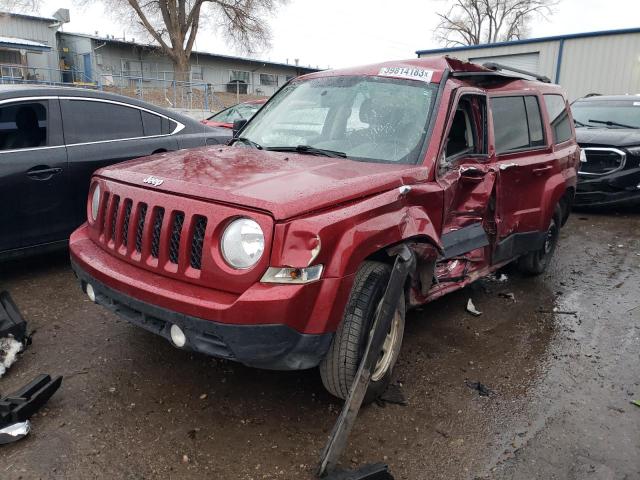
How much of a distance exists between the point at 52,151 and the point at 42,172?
0.22 metres

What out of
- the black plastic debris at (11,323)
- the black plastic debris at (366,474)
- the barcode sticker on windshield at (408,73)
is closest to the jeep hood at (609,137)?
the barcode sticker on windshield at (408,73)

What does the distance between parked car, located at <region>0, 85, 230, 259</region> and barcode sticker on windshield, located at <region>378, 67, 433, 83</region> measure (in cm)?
251

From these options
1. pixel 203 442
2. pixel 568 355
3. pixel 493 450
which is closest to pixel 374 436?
pixel 493 450

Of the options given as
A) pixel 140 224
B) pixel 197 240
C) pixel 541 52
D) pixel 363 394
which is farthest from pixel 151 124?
pixel 541 52

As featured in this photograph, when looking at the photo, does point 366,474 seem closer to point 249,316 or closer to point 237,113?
point 249,316

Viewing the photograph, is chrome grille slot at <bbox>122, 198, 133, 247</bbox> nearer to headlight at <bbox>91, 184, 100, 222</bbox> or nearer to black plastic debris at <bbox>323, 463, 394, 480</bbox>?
headlight at <bbox>91, 184, 100, 222</bbox>

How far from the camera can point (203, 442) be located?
8.61 feet

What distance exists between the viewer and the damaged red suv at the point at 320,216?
7.76 ft

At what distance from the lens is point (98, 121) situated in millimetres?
4797

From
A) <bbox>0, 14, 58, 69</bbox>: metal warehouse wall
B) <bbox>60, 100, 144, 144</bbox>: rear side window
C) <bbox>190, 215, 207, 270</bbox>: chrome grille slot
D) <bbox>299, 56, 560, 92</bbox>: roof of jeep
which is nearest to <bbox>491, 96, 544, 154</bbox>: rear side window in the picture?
<bbox>299, 56, 560, 92</bbox>: roof of jeep

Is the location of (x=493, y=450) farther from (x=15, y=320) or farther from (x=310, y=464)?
(x=15, y=320)

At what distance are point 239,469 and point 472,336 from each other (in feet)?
7.13

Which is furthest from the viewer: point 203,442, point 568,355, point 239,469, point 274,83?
point 274,83

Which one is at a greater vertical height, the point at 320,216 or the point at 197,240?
the point at 320,216
